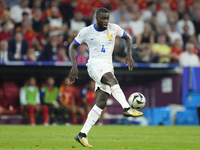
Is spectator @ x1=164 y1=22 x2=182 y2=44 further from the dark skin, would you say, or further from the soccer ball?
the soccer ball

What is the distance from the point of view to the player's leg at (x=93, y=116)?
6387 millimetres

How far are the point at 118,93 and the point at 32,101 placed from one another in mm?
7609

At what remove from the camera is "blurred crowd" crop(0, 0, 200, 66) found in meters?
13.5

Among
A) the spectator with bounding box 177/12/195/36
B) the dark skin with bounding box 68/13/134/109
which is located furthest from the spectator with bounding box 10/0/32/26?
the dark skin with bounding box 68/13/134/109

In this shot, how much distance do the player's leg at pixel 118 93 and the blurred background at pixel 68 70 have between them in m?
6.68

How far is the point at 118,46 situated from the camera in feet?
46.1

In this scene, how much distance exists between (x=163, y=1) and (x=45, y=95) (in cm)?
764

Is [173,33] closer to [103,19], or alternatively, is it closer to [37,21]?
[37,21]

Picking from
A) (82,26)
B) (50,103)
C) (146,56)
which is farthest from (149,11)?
(50,103)

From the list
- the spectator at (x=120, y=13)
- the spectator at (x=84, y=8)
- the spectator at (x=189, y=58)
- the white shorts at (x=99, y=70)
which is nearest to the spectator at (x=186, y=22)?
the spectator at (x=120, y=13)

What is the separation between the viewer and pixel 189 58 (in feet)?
47.5

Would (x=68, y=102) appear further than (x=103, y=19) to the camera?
Yes

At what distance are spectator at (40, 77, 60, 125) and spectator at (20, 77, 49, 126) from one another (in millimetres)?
203

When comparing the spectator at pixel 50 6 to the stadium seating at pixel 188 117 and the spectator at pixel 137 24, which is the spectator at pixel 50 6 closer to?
the spectator at pixel 137 24
